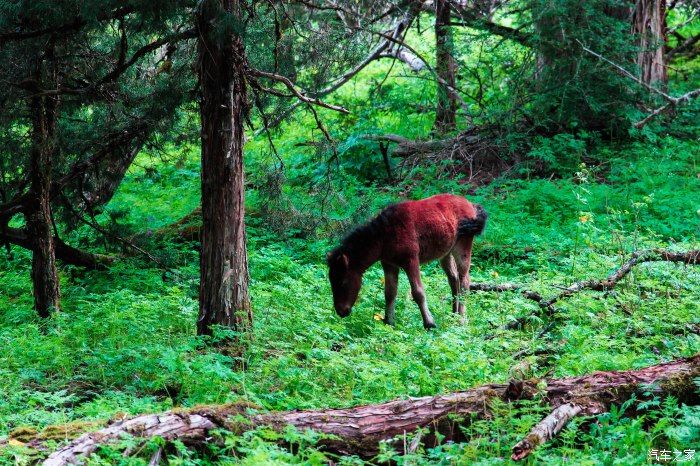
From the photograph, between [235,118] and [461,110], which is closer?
[235,118]

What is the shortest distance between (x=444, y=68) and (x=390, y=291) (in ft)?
34.6

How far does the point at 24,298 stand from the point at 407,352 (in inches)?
303

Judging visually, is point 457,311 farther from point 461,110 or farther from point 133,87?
point 461,110

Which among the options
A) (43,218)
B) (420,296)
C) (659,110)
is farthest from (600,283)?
(43,218)

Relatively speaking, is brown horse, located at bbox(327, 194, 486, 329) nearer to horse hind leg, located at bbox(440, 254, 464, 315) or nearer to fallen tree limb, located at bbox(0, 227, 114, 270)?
horse hind leg, located at bbox(440, 254, 464, 315)

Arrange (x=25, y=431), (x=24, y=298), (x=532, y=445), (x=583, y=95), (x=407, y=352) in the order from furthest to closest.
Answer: (x=583, y=95) < (x=24, y=298) < (x=407, y=352) < (x=25, y=431) < (x=532, y=445)

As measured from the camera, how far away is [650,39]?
2053 cm

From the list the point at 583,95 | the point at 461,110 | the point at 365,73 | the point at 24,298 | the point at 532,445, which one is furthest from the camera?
the point at 365,73

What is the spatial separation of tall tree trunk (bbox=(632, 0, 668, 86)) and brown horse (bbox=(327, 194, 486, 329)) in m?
10.4

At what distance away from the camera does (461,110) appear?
2461cm

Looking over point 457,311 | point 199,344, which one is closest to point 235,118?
point 199,344

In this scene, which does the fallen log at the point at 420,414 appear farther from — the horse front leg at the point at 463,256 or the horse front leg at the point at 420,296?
the horse front leg at the point at 463,256

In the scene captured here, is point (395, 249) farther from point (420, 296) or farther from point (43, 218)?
point (43, 218)

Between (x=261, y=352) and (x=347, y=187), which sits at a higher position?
(x=347, y=187)
